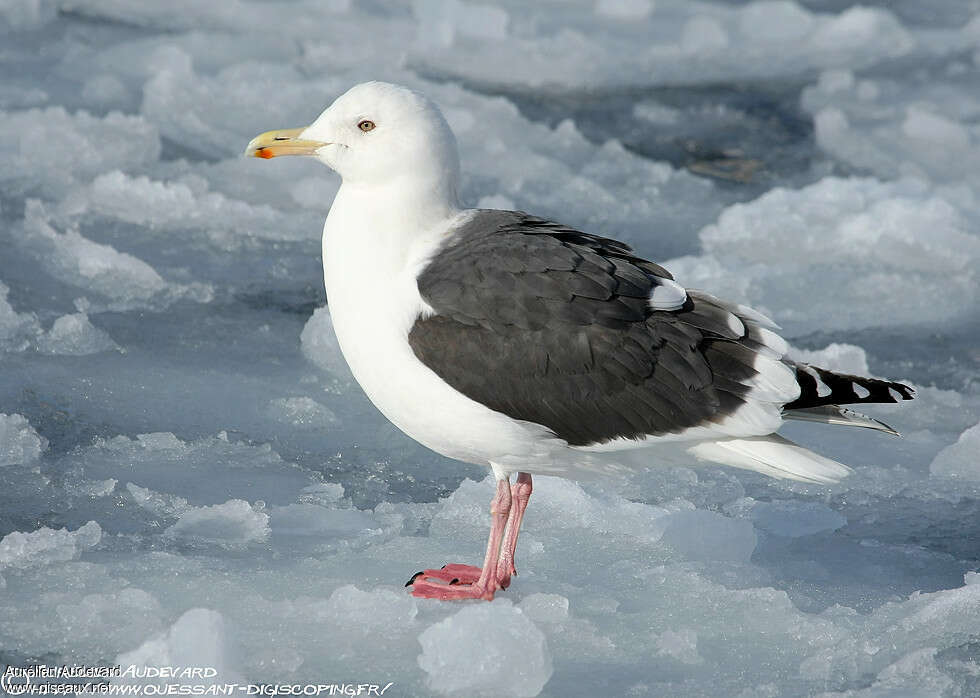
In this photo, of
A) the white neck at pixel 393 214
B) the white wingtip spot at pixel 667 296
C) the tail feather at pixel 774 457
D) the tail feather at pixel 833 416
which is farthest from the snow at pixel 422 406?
the white neck at pixel 393 214

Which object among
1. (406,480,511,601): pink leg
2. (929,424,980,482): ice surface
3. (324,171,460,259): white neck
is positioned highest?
(324,171,460,259): white neck

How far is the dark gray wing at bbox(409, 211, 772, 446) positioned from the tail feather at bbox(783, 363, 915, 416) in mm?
68

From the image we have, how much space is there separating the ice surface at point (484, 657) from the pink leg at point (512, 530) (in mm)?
508

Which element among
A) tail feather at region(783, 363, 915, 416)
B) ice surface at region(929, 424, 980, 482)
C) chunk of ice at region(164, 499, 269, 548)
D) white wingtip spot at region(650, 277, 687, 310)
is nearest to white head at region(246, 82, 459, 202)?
white wingtip spot at region(650, 277, 687, 310)

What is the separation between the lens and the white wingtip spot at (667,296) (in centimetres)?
353

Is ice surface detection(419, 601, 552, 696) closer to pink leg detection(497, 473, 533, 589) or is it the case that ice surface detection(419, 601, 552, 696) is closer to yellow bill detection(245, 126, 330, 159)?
pink leg detection(497, 473, 533, 589)

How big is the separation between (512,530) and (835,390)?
948 millimetres

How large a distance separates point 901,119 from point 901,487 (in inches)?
182

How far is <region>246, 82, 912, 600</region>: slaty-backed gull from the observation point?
135 inches

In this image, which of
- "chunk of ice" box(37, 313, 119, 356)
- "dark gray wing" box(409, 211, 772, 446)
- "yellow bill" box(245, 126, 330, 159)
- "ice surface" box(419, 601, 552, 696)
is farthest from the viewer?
"chunk of ice" box(37, 313, 119, 356)

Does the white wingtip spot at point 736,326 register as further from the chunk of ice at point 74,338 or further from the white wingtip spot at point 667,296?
the chunk of ice at point 74,338

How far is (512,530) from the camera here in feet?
12.1

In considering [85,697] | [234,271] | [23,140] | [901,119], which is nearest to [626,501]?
[85,697]

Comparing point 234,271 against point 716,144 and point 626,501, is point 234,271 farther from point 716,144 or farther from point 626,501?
point 716,144
